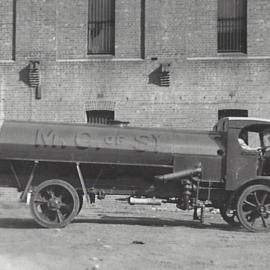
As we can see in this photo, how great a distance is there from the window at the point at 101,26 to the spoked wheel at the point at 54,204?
330 inches

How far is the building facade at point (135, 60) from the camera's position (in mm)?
17547

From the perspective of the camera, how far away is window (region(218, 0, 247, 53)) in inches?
705

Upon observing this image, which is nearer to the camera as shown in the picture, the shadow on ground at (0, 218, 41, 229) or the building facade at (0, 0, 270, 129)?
the shadow on ground at (0, 218, 41, 229)

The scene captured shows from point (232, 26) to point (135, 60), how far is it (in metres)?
3.22

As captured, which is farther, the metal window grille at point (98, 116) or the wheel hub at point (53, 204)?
the metal window grille at point (98, 116)

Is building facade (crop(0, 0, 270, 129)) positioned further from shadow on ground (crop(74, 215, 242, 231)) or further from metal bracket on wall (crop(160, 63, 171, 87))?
shadow on ground (crop(74, 215, 242, 231))

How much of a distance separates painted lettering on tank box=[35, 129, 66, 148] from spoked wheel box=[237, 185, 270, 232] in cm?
354

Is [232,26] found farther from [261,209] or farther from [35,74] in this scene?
[261,209]

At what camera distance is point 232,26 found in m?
18.0

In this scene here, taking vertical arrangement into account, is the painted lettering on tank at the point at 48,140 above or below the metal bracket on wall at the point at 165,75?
below

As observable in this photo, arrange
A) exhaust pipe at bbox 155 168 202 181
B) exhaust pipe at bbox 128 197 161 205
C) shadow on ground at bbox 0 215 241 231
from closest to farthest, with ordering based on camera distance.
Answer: exhaust pipe at bbox 155 168 202 181 → shadow on ground at bbox 0 215 241 231 → exhaust pipe at bbox 128 197 161 205

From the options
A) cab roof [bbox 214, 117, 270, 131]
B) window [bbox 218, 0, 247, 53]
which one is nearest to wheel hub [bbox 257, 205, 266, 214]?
cab roof [bbox 214, 117, 270, 131]

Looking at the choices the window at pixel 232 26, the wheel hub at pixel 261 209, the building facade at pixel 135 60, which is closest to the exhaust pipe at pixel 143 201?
the wheel hub at pixel 261 209

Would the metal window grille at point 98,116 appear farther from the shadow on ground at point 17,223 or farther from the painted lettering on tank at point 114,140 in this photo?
the painted lettering on tank at point 114,140
